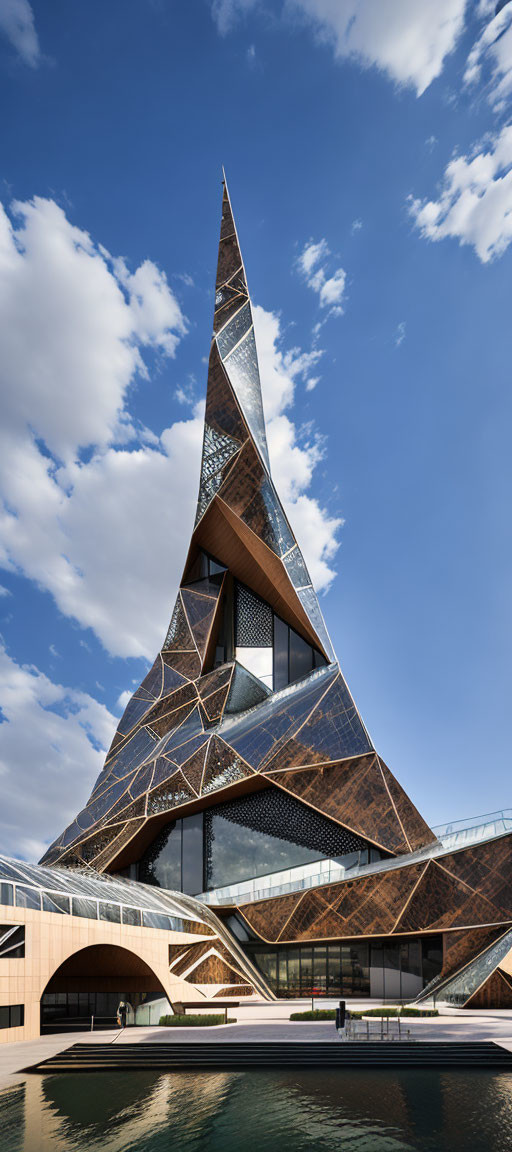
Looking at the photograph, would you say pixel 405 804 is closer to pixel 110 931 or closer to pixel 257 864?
pixel 257 864

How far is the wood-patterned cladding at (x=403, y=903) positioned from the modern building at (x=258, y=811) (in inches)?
2.8

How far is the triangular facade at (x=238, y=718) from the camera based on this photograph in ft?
115

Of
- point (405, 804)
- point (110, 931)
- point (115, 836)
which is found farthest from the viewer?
point (115, 836)

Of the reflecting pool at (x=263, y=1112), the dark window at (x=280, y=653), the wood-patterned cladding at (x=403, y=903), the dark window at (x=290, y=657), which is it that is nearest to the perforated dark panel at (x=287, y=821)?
the wood-patterned cladding at (x=403, y=903)

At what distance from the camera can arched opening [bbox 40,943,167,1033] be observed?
23.4 metres

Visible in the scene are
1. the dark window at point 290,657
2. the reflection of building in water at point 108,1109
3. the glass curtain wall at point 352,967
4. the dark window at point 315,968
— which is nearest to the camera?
the reflection of building in water at point 108,1109

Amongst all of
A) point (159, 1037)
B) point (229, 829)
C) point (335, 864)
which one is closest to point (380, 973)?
point (335, 864)

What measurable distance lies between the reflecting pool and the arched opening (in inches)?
417

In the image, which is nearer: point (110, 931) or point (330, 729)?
point (110, 931)

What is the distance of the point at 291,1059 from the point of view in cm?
1435

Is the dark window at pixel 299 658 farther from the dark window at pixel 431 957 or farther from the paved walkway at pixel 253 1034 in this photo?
the paved walkway at pixel 253 1034

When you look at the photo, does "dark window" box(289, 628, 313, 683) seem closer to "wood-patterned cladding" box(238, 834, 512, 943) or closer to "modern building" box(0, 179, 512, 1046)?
"modern building" box(0, 179, 512, 1046)

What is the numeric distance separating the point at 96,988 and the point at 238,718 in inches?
633

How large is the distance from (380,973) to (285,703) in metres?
12.9
